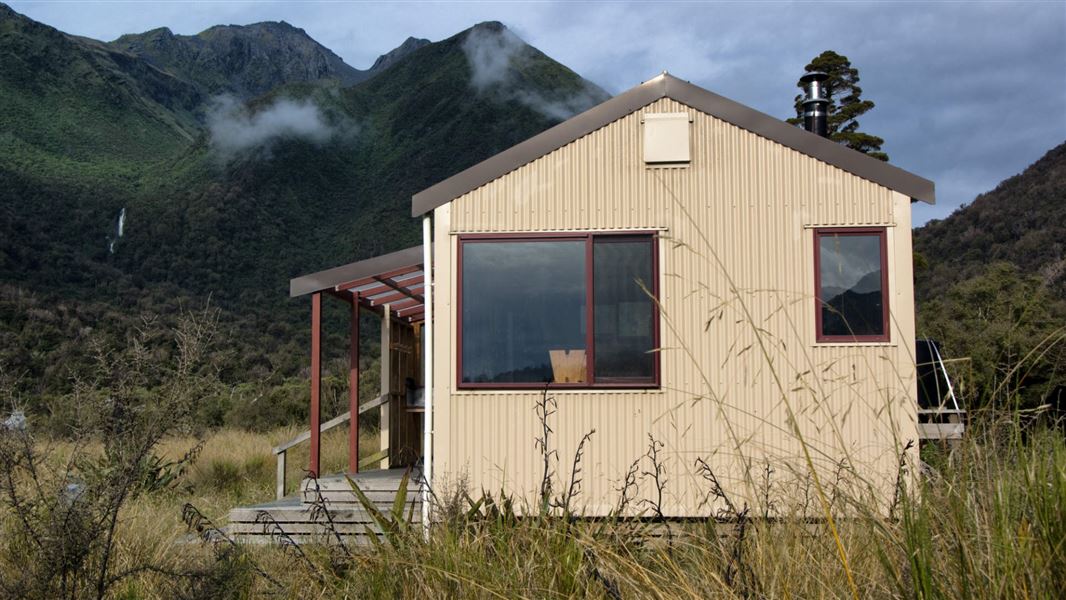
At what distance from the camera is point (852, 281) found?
8453 mm

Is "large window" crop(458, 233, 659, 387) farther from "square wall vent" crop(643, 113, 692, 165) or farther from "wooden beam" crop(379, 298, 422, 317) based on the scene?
"wooden beam" crop(379, 298, 422, 317)

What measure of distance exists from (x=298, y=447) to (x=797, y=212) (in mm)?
11000

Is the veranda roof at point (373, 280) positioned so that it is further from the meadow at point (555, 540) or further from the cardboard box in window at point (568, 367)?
the meadow at point (555, 540)

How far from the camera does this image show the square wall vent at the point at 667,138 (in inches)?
341

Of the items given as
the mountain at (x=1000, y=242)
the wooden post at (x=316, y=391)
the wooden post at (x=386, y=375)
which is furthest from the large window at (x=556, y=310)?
the mountain at (x=1000, y=242)

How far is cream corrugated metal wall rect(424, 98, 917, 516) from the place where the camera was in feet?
27.1

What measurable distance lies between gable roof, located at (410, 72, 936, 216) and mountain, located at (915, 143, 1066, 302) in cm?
1749

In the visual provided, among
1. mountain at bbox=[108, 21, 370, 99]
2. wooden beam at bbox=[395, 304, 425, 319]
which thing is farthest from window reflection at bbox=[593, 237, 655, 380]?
mountain at bbox=[108, 21, 370, 99]

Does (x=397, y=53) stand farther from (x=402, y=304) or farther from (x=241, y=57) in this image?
(x=402, y=304)

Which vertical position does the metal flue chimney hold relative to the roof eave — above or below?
above

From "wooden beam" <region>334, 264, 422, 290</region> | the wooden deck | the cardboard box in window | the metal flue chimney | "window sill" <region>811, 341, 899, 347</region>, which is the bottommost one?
the wooden deck

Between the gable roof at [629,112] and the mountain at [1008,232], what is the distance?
17.5 meters

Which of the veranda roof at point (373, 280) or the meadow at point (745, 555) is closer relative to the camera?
the meadow at point (745, 555)

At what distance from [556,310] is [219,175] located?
144ft
